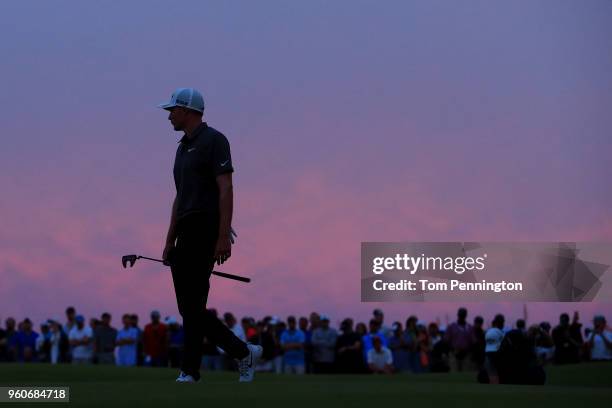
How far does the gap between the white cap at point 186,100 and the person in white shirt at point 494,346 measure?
7.59 m

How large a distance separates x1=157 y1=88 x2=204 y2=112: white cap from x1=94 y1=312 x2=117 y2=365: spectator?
1540cm

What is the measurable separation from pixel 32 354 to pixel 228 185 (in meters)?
18.2

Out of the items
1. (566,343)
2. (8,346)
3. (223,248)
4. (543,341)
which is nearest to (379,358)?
(566,343)

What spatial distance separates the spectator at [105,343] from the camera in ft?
82.2

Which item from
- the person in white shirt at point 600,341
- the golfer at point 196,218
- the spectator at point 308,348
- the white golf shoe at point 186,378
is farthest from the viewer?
the spectator at point 308,348

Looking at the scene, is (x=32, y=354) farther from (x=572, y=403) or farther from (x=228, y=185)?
(x=572, y=403)

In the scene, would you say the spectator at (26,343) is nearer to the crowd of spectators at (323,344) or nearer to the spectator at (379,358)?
the crowd of spectators at (323,344)

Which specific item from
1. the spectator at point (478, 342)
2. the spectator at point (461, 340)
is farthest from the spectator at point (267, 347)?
the spectator at point (478, 342)

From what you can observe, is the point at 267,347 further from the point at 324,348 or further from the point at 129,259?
the point at 129,259

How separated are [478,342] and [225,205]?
1568 centimetres

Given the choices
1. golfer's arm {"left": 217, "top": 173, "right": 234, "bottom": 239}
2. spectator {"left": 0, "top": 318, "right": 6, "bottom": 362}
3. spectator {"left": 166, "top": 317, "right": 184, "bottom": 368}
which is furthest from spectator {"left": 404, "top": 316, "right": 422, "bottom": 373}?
golfer's arm {"left": 217, "top": 173, "right": 234, "bottom": 239}

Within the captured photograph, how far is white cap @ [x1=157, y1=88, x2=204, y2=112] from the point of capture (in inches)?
408

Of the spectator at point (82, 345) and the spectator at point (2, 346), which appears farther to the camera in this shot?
the spectator at point (2, 346)

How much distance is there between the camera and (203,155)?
10195 mm
